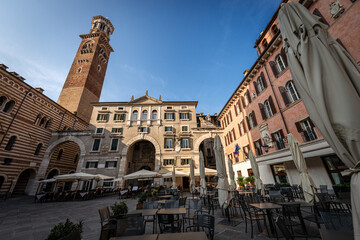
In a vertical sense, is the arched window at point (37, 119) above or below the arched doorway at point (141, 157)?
above

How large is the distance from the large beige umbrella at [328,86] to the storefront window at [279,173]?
12817mm

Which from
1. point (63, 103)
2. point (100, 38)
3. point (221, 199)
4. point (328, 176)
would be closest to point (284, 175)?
point (328, 176)

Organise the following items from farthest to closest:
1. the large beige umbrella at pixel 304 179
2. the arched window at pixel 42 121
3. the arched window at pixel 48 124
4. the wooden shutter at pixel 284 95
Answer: the arched window at pixel 48 124
the arched window at pixel 42 121
the wooden shutter at pixel 284 95
the large beige umbrella at pixel 304 179

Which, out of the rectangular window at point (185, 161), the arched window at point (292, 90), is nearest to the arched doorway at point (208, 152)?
the rectangular window at point (185, 161)

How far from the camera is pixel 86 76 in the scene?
30.8 meters

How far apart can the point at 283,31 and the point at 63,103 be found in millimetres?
36281

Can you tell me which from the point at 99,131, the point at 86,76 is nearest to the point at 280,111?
the point at 99,131

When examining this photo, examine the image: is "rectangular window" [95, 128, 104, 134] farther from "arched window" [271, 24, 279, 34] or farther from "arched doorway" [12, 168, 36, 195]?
"arched window" [271, 24, 279, 34]

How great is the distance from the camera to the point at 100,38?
122 ft

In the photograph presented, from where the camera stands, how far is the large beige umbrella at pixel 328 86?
176 centimetres

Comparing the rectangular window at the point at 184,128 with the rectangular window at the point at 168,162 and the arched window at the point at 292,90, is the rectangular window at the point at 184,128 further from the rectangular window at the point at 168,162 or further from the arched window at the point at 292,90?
the arched window at the point at 292,90

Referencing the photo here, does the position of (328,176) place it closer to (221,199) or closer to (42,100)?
(221,199)

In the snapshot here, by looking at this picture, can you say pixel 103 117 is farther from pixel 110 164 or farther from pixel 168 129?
pixel 168 129

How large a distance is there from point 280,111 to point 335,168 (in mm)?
4933
